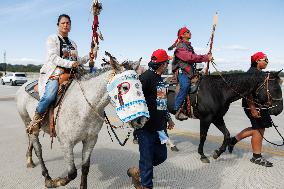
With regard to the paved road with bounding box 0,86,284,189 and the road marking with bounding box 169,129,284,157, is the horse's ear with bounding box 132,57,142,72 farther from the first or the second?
the road marking with bounding box 169,129,284,157

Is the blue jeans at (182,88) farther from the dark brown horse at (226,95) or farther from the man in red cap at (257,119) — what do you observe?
the man in red cap at (257,119)

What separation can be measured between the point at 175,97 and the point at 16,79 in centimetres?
3881

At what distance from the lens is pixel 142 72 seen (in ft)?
16.6

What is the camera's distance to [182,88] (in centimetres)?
829

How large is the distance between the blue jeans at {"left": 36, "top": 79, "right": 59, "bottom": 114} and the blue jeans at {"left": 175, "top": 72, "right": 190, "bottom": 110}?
11.7 ft

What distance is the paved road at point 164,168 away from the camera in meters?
6.29

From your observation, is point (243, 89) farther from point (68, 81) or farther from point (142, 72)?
point (68, 81)

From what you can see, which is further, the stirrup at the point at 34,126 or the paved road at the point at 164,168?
Result: the paved road at the point at 164,168

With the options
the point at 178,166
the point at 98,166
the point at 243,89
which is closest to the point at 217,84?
the point at 243,89

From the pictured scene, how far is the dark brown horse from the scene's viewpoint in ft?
24.5

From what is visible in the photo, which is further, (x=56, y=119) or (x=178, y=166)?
(x=178, y=166)

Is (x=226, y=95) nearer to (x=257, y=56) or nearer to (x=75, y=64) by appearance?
(x=257, y=56)

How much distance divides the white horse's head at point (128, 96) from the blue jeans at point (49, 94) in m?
1.30

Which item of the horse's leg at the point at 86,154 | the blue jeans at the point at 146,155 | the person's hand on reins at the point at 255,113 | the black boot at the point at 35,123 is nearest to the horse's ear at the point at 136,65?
the blue jeans at the point at 146,155
